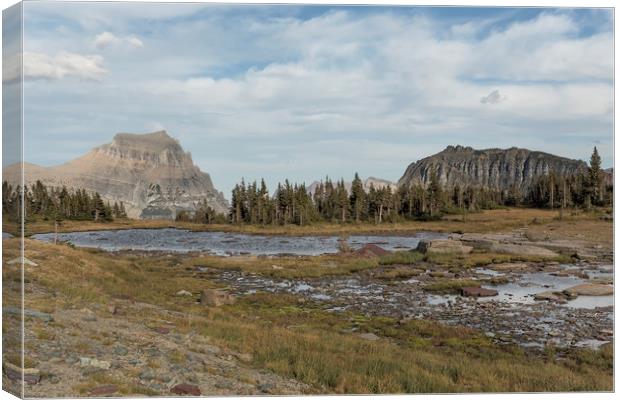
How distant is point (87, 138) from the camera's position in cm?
1484

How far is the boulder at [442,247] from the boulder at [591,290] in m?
2.88

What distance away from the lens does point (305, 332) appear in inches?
597

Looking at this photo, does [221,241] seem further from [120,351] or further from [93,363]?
[93,363]

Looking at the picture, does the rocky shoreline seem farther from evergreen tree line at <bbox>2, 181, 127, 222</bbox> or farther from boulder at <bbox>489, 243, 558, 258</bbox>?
evergreen tree line at <bbox>2, 181, 127, 222</bbox>

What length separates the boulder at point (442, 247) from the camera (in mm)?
16922

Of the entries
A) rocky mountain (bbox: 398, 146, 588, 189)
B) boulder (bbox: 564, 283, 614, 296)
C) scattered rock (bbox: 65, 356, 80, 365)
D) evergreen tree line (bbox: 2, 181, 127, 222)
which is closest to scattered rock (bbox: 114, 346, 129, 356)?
scattered rock (bbox: 65, 356, 80, 365)

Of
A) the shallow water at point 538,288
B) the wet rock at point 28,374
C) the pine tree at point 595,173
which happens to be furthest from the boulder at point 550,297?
the wet rock at point 28,374

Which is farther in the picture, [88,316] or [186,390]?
[88,316]

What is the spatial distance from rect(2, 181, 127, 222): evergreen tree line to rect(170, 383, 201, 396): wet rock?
4.67 meters

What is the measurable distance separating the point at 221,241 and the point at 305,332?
3.45 meters

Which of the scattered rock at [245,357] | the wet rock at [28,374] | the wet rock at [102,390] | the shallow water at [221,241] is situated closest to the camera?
the wet rock at [28,374]

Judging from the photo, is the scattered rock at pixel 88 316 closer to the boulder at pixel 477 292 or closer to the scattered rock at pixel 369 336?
the scattered rock at pixel 369 336

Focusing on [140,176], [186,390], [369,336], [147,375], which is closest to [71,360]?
[147,375]

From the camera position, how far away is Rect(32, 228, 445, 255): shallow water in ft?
51.2
